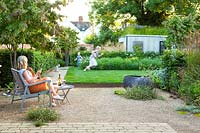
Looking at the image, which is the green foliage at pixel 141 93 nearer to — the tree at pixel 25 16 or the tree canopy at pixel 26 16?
the tree canopy at pixel 26 16

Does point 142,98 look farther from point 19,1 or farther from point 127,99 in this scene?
point 19,1

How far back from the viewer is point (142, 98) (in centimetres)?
970

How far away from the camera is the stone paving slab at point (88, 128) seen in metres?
5.82

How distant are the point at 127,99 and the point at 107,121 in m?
3.07

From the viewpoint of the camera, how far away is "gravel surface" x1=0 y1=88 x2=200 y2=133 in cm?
680

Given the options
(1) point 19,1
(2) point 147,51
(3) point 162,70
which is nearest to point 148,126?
(1) point 19,1

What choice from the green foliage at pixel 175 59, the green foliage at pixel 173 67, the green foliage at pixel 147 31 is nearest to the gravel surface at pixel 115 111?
the green foliage at pixel 173 67

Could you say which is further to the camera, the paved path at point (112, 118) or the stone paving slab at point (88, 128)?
the paved path at point (112, 118)

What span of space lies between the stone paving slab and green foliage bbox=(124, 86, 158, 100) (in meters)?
3.26

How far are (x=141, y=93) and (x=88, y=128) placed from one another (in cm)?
401

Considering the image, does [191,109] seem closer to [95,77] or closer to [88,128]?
[88,128]

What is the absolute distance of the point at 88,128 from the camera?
6012 millimetres

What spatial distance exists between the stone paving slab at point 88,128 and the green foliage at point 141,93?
3259 mm

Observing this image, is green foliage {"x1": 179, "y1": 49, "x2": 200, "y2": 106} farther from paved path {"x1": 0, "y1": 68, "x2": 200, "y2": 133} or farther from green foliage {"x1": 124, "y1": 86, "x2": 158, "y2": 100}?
green foliage {"x1": 124, "y1": 86, "x2": 158, "y2": 100}
